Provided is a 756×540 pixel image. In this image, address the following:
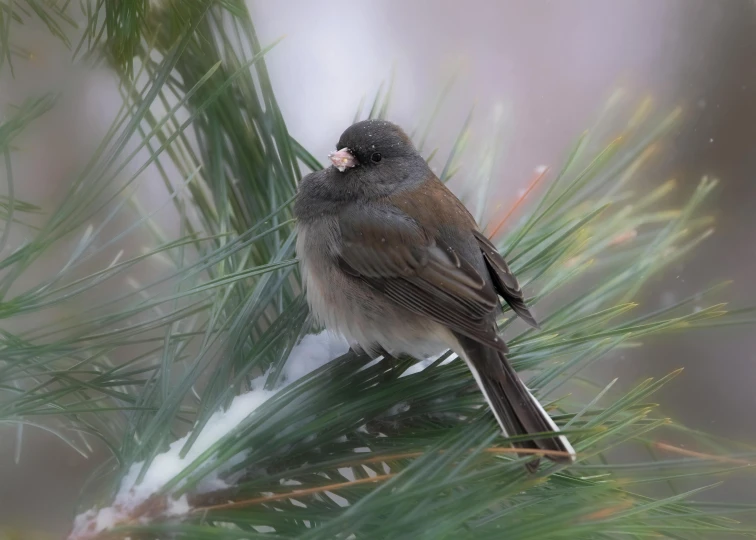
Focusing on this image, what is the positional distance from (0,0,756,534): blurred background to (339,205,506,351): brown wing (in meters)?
0.11

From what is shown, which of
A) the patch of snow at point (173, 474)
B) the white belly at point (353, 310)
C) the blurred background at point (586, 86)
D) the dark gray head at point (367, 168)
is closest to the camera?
the patch of snow at point (173, 474)

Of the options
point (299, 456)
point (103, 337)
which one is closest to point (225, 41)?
point (103, 337)

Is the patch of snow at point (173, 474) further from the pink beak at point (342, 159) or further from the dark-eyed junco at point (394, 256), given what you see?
the pink beak at point (342, 159)

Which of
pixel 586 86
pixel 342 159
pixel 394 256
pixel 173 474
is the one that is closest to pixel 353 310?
pixel 394 256

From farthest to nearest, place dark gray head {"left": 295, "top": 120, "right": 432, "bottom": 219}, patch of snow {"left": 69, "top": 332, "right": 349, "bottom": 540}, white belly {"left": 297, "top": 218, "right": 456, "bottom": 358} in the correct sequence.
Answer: dark gray head {"left": 295, "top": 120, "right": 432, "bottom": 219} → white belly {"left": 297, "top": 218, "right": 456, "bottom": 358} → patch of snow {"left": 69, "top": 332, "right": 349, "bottom": 540}

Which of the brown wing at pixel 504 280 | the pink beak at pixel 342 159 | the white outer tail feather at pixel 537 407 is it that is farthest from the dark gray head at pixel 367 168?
the white outer tail feather at pixel 537 407

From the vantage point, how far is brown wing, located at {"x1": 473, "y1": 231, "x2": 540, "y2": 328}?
728mm

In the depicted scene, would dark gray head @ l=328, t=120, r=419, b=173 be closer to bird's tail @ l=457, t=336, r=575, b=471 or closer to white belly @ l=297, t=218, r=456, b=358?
white belly @ l=297, t=218, r=456, b=358

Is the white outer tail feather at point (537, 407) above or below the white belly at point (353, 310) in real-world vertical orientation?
below

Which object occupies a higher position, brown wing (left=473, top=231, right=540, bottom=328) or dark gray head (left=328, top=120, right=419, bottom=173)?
dark gray head (left=328, top=120, right=419, bottom=173)

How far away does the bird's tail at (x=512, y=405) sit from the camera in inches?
18.6

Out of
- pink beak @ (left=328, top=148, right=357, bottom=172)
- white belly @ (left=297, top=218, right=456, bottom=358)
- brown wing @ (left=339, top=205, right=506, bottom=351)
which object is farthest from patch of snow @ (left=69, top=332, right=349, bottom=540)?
pink beak @ (left=328, top=148, right=357, bottom=172)

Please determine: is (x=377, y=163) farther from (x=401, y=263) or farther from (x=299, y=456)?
(x=299, y=456)

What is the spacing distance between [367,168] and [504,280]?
1.08ft
